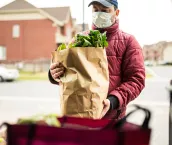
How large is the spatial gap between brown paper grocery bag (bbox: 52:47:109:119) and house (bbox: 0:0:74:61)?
3.27 metres

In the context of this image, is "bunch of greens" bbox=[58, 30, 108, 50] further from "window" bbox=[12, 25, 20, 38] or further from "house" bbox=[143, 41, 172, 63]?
"window" bbox=[12, 25, 20, 38]

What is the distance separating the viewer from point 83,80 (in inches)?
37.5

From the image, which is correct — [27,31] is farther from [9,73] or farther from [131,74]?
[131,74]

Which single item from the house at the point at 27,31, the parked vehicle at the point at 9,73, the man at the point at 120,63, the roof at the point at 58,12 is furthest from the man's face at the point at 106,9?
the parked vehicle at the point at 9,73

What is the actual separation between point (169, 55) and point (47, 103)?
80.4 inches

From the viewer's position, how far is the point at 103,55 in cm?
99

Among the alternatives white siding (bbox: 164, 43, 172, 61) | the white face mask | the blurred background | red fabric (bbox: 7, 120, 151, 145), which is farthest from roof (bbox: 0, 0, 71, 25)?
red fabric (bbox: 7, 120, 151, 145)

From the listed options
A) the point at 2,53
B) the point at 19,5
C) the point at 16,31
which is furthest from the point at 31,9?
the point at 2,53

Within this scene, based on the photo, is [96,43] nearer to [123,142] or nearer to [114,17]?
[114,17]

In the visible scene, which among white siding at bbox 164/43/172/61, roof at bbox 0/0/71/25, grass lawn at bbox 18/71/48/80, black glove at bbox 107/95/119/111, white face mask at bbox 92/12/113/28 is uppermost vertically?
roof at bbox 0/0/71/25

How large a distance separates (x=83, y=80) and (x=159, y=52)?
2.19 m

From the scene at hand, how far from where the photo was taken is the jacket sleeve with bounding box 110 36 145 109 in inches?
44.9

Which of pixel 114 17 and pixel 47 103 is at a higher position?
pixel 114 17

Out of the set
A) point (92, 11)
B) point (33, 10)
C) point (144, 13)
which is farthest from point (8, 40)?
point (92, 11)
